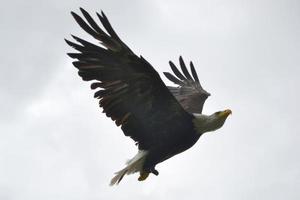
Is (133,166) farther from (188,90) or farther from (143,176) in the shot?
(188,90)

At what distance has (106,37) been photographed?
11555 mm

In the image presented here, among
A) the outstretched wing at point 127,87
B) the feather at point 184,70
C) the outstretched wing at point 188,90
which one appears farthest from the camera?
the feather at point 184,70

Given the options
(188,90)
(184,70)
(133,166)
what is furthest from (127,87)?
(184,70)

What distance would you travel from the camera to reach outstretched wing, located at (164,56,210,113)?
49.9ft

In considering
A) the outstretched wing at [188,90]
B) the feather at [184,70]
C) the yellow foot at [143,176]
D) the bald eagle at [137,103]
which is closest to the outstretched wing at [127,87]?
the bald eagle at [137,103]

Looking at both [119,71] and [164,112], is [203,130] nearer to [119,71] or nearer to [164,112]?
[164,112]

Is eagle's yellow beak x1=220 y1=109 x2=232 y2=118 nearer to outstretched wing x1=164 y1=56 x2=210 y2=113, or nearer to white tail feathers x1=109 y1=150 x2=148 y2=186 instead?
white tail feathers x1=109 y1=150 x2=148 y2=186

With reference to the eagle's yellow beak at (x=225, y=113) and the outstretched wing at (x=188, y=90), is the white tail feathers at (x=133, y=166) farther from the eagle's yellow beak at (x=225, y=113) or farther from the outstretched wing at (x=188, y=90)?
the outstretched wing at (x=188, y=90)

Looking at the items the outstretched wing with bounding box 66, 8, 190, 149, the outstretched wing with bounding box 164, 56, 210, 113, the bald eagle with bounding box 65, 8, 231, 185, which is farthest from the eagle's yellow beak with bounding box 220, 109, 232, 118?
the outstretched wing with bounding box 164, 56, 210, 113

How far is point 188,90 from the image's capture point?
16.1 m

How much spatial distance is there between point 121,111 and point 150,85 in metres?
0.71

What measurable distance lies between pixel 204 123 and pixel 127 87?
5.14 feet

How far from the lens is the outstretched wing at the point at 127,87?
11.6 meters

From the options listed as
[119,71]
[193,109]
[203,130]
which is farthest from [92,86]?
[193,109]
